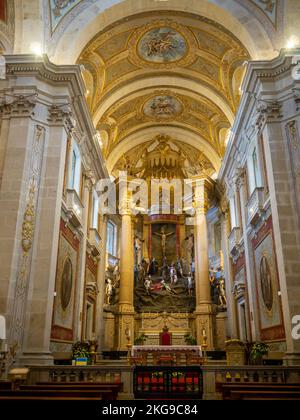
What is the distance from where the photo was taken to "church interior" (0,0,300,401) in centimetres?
948

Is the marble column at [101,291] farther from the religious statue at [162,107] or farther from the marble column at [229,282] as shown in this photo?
the religious statue at [162,107]

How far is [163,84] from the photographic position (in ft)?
59.9

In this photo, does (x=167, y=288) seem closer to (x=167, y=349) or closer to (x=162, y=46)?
(x=167, y=349)

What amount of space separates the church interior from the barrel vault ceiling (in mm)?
84

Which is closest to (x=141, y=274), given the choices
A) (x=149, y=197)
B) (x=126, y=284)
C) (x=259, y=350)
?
(x=126, y=284)

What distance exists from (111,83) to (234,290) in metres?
10.4

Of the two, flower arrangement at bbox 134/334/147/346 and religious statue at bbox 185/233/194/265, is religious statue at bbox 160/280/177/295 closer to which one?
religious statue at bbox 185/233/194/265

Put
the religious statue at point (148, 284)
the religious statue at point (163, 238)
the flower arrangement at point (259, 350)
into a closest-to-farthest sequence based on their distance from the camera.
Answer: the flower arrangement at point (259, 350) < the religious statue at point (148, 284) < the religious statue at point (163, 238)

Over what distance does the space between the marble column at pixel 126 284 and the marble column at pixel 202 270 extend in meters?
3.30

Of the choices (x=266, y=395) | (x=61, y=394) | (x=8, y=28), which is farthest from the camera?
(x=8, y=28)

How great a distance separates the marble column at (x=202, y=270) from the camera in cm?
1838

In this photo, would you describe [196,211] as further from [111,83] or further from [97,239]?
[111,83]

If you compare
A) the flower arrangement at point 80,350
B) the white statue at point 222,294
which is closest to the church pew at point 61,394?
the flower arrangement at point 80,350

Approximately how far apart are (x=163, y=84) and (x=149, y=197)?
6.97 m
